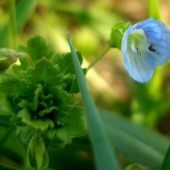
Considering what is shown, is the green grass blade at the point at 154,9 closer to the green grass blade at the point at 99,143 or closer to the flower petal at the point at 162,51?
the flower petal at the point at 162,51

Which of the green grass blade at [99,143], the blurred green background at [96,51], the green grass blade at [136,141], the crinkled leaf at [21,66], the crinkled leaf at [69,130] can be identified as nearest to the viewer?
the green grass blade at [99,143]

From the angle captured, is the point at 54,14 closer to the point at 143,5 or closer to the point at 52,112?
the point at 143,5

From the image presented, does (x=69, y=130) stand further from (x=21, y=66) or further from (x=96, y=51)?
(x=96, y=51)

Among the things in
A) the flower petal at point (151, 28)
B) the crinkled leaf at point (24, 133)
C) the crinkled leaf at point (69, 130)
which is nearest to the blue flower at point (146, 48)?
the flower petal at point (151, 28)

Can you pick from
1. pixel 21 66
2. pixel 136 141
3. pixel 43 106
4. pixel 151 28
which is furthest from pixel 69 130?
pixel 136 141

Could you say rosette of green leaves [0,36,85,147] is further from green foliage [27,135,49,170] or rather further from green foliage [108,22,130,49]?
green foliage [108,22,130,49]

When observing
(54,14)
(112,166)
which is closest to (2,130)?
(112,166)

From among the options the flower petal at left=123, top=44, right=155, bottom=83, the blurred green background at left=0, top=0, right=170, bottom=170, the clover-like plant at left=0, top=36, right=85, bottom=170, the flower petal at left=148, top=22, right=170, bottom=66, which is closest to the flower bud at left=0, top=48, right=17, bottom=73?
the clover-like plant at left=0, top=36, right=85, bottom=170

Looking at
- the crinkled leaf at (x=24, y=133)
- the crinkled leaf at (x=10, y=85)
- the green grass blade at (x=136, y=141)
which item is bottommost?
the green grass blade at (x=136, y=141)
